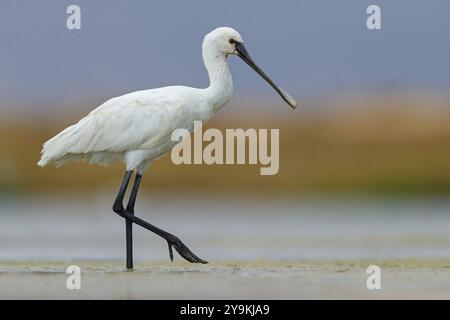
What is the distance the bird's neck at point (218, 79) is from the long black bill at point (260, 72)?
0.90 ft

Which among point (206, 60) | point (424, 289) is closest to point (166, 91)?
point (206, 60)

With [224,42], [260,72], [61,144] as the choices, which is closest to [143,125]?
[61,144]

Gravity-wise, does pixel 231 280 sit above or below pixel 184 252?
below

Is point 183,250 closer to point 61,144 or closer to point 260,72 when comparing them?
point 61,144

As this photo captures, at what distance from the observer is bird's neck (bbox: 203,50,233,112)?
15.4 m

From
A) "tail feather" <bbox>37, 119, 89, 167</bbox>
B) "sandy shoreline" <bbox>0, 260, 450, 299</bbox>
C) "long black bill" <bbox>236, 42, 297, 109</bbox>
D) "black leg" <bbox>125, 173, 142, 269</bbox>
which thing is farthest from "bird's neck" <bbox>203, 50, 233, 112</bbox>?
"sandy shoreline" <bbox>0, 260, 450, 299</bbox>

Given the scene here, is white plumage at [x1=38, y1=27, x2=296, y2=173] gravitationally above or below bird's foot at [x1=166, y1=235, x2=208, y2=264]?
above

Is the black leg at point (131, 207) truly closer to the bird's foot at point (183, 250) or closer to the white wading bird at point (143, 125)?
the white wading bird at point (143, 125)

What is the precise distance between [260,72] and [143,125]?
6.25 feet

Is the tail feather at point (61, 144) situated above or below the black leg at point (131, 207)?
above

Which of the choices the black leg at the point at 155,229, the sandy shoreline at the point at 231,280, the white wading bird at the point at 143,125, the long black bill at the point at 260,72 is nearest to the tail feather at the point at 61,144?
the white wading bird at the point at 143,125

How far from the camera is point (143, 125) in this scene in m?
15.3

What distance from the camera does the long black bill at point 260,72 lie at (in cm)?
1585

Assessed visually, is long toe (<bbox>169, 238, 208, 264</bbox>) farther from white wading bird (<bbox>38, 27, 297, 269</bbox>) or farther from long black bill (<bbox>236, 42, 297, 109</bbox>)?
long black bill (<bbox>236, 42, 297, 109</bbox>)
